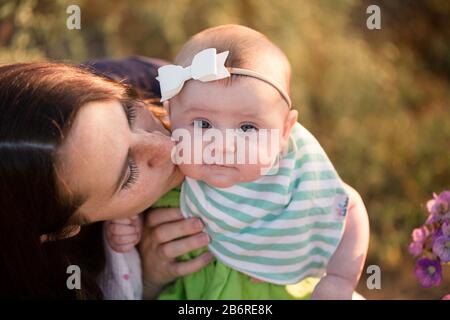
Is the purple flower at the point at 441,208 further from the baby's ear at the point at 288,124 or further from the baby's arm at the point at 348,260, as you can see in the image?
the baby's ear at the point at 288,124

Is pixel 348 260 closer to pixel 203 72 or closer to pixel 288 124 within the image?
pixel 288 124

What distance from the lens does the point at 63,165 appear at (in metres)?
1.26

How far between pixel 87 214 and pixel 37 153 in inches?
7.4

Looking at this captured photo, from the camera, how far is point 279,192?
142cm

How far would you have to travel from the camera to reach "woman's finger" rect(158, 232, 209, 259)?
59.6 inches

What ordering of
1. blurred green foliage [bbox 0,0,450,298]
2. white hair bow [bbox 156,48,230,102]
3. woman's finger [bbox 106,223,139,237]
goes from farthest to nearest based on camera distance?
1. blurred green foliage [bbox 0,0,450,298]
2. woman's finger [bbox 106,223,139,237]
3. white hair bow [bbox 156,48,230,102]

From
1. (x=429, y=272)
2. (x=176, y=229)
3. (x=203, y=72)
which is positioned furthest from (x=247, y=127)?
(x=429, y=272)

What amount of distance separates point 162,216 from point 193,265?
0.14m

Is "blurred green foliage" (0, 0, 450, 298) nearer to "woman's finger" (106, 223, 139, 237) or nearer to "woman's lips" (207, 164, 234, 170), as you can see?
"woman's finger" (106, 223, 139, 237)

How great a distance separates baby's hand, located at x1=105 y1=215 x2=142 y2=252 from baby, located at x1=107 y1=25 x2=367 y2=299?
0.42 feet

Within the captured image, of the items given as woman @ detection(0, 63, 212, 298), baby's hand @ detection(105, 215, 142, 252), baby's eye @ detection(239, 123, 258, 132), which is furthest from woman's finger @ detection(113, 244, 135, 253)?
baby's eye @ detection(239, 123, 258, 132)

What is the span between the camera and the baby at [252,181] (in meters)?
1.27
